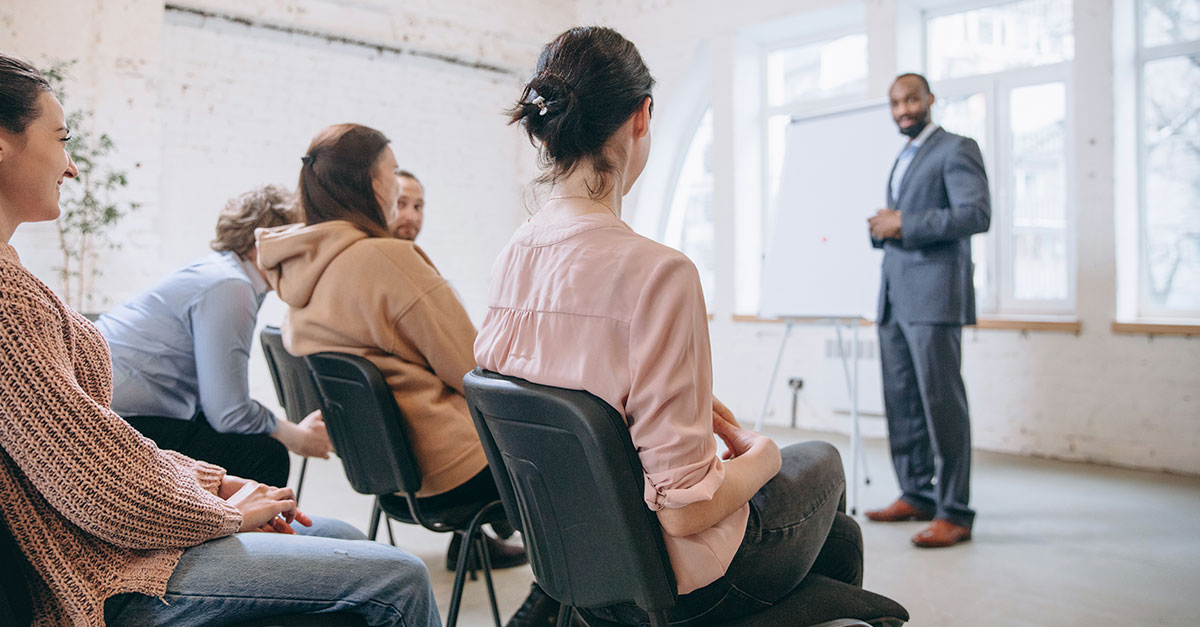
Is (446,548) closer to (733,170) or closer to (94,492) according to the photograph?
(94,492)

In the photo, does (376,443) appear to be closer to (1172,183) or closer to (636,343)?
(636,343)

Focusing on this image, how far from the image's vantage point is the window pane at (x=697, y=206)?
658 centimetres

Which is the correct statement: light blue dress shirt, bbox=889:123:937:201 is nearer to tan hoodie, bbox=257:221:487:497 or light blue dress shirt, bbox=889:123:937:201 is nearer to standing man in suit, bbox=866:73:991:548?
standing man in suit, bbox=866:73:991:548

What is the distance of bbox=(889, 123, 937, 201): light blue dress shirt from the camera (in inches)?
121

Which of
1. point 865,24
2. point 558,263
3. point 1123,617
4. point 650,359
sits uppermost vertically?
point 865,24

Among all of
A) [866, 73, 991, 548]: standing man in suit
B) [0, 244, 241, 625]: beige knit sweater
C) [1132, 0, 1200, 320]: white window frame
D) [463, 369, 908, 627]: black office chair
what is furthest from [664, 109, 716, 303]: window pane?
[0, 244, 241, 625]: beige knit sweater

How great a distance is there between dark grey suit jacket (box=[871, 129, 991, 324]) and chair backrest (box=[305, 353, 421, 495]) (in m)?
1.96

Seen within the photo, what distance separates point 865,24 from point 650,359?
5.00 meters

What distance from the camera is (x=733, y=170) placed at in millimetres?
5828

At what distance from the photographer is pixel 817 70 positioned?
5793 mm

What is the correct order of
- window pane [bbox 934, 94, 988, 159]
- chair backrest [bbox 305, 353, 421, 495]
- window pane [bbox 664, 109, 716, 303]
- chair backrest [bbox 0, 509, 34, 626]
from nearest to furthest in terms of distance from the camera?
chair backrest [bbox 0, 509, 34, 626]
chair backrest [bbox 305, 353, 421, 495]
window pane [bbox 934, 94, 988, 159]
window pane [bbox 664, 109, 716, 303]

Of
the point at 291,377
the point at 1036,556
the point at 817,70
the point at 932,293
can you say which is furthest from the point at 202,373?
the point at 817,70

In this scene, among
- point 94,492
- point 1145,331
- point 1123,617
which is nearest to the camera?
point 94,492

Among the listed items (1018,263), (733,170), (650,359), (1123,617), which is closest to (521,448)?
(650,359)
